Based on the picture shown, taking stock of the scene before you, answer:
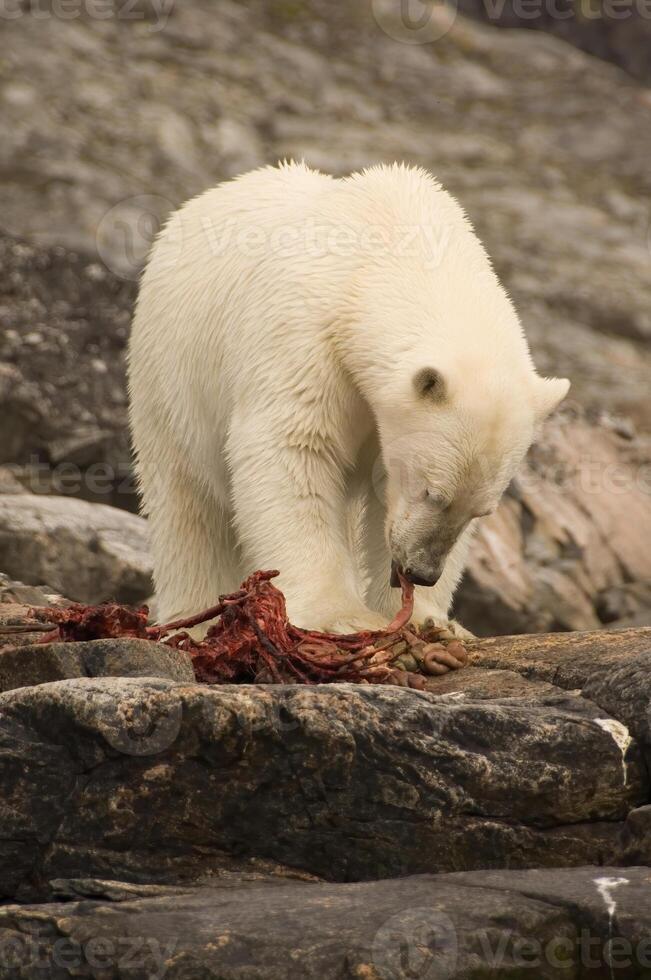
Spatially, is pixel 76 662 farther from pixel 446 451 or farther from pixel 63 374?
pixel 63 374

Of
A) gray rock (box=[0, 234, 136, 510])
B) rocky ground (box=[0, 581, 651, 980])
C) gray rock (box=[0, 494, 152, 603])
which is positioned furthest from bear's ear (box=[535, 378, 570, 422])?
gray rock (box=[0, 234, 136, 510])

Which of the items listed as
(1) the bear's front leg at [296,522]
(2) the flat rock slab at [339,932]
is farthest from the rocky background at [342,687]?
(1) the bear's front leg at [296,522]

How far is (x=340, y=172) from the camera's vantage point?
13977 millimetres

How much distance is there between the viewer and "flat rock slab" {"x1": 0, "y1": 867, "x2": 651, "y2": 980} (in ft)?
9.63

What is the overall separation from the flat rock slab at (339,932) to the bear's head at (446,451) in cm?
204

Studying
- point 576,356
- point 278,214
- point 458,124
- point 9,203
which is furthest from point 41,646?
point 458,124

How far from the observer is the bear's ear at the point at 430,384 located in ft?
16.7

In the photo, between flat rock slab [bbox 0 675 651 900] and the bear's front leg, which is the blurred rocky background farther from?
flat rock slab [bbox 0 675 651 900]

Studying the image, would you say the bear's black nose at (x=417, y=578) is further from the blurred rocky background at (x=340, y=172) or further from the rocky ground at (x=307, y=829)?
the blurred rocky background at (x=340, y=172)

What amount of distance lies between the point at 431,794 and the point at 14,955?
1009 mm

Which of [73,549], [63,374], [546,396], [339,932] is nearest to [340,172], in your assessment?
[63,374]

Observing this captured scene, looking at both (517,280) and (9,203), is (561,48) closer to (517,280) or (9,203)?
(517,280)

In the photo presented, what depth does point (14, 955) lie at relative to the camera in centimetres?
295

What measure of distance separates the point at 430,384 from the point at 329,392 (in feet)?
1.78
